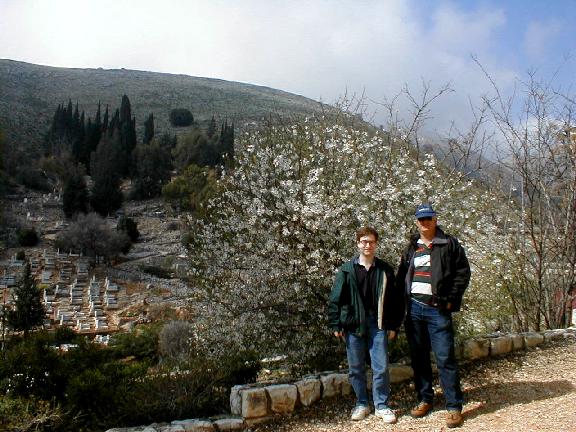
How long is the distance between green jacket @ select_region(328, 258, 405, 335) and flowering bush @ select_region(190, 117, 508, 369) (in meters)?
1.04

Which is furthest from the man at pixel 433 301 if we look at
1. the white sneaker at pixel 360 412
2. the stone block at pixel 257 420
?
the stone block at pixel 257 420

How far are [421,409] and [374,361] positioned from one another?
19.9 inches

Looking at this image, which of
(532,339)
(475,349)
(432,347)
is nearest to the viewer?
(432,347)

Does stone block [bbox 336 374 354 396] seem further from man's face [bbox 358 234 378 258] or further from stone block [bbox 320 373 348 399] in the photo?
man's face [bbox 358 234 378 258]

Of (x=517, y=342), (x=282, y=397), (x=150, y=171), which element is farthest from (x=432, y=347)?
(x=150, y=171)

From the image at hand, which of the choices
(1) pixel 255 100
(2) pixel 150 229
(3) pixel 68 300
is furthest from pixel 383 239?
(1) pixel 255 100

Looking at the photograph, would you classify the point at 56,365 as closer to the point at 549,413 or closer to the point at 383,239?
the point at 383,239

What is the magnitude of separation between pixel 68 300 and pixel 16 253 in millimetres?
9772

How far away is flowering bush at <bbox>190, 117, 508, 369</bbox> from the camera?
5.29 meters

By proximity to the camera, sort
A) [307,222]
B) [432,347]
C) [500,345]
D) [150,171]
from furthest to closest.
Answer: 1. [150,171]
2. [500,345]
3. [307,222]
4. [432,347]

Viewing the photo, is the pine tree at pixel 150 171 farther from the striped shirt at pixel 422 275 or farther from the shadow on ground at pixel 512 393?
the striped shirt at pixel 422 275

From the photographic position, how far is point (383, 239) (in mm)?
5234

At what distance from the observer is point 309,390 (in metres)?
4.43

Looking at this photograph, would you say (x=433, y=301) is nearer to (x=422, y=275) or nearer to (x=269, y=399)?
(x=422, y=275)
